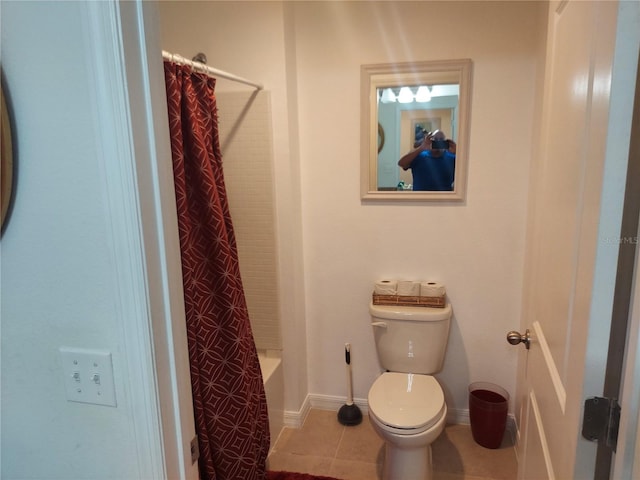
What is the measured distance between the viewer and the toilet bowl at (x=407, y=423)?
1663 millimetres

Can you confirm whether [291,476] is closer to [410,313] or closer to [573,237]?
[410,313]

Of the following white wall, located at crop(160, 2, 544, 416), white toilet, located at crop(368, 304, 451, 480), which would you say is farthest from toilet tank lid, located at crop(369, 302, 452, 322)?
white wall, located at crop(160, 2, 544, 416)

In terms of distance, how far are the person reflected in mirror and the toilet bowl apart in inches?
38.6

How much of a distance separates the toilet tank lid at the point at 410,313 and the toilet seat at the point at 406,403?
282 millimetres

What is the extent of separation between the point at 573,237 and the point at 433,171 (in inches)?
51.4

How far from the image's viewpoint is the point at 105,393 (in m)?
0.78

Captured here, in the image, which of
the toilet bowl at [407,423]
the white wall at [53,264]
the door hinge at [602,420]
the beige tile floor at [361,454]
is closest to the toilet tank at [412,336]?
the toilet bowl at [407,423]

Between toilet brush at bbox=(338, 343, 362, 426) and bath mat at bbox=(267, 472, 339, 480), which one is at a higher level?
toilet brush at bbox=(338, 343, 362, 426)

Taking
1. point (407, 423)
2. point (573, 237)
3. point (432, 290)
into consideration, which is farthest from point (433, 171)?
point (573, 237)

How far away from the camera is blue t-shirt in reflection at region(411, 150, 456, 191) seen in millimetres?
2051

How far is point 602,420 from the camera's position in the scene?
2.31 feet

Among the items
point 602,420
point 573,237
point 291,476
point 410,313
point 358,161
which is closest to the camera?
point 602,420

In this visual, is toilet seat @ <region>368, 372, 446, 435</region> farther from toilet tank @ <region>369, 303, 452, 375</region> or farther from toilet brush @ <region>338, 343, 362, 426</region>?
toilet brush @ <region>338, 343, 362, 426</region>

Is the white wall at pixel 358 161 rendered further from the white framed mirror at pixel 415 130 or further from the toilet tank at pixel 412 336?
the toilet tank at pixel 412 336
